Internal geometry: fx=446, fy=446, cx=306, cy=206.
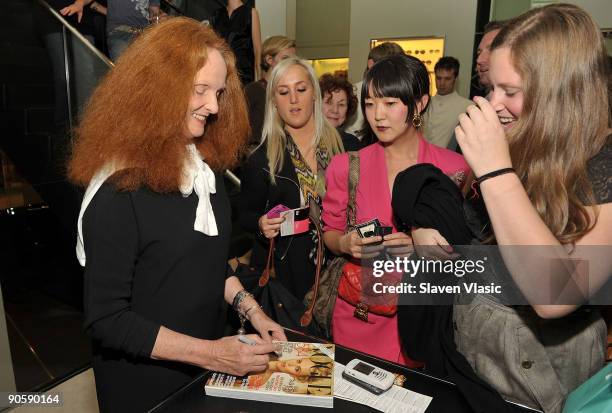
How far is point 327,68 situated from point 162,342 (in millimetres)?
8484

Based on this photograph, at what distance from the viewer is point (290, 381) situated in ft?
3.90

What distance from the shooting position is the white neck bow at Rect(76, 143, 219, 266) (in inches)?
49.8

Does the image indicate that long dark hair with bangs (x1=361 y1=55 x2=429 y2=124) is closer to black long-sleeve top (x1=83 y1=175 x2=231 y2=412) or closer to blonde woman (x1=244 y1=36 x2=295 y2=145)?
black long-sleeve top (x1=83 y1=175 x2=231 y2=412)

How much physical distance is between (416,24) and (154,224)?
698 cm

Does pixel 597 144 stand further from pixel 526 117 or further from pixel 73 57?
pixel 73 57

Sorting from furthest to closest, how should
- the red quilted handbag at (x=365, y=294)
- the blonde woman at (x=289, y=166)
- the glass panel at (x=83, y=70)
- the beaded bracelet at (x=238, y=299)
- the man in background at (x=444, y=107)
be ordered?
the man in background at (x=444, y=107)
the glass panel at (x=83, y=70)
the blonde woman at (x=289, y=166)
the red quilted handbag at (x=365, y=294)
the beaded bracelet at (x=238, y=299)

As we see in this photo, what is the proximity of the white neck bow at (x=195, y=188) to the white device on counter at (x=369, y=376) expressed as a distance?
1.92ft

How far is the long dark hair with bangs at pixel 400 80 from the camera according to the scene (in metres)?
2.00

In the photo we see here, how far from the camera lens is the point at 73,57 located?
3221 mm

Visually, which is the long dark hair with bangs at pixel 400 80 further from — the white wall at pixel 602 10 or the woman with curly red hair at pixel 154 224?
the white wall at pixel 602 10

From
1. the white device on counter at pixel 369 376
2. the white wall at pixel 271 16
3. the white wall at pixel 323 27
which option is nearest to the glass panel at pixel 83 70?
the white device on counter at pixel 369 376

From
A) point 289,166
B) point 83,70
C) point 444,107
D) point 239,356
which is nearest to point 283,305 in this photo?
point 239,356

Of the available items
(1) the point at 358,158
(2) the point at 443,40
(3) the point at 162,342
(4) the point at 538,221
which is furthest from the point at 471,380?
(2) the point at 443,40

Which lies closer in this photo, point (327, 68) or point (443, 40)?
point (443, 40)
